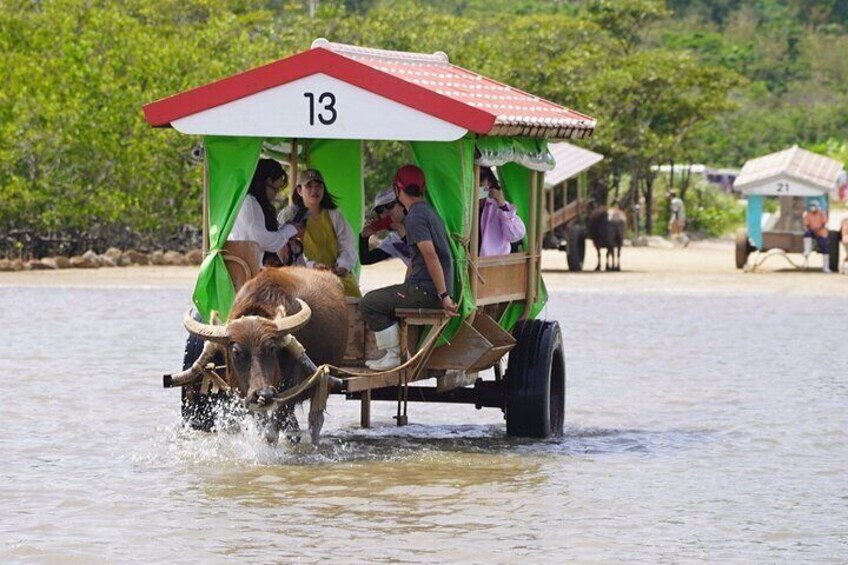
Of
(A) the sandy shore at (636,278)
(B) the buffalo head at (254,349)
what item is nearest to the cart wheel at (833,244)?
(A) the sandy shore at (636,278)

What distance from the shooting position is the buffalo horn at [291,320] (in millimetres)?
10602

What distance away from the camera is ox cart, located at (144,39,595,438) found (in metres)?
11.2

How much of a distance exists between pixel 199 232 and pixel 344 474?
24074 millimetres

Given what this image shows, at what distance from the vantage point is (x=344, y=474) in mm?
11062

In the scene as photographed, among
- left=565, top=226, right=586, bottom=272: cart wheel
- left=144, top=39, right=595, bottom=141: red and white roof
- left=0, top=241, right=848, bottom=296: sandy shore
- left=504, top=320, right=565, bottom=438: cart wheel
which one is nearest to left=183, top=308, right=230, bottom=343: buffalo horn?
left=144, top=39, right=595, bottom=141: red and white roof

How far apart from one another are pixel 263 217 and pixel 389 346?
1194 mm

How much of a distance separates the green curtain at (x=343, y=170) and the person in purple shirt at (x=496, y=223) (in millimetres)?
1193

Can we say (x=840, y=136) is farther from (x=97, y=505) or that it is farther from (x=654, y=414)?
(x=97, y=505)

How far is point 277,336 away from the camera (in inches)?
417

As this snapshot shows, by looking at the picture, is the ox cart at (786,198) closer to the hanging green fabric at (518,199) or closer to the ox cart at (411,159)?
the hanging green fabric at (518,199)

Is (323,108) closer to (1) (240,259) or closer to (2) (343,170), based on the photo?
(1) (240,259)

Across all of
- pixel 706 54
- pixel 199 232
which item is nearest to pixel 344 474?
pixel 199 232

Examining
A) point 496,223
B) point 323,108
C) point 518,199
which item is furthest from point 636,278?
point 323,108

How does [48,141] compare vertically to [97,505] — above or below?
above
